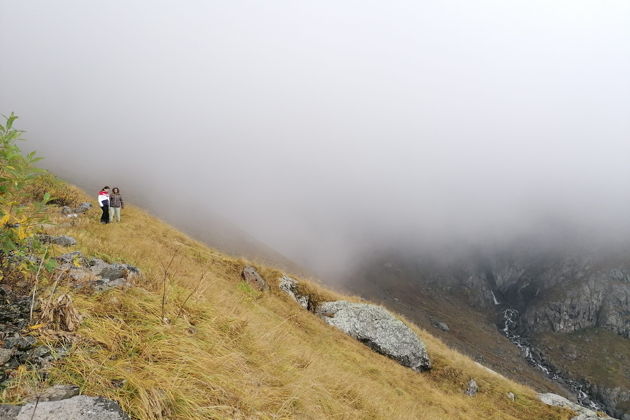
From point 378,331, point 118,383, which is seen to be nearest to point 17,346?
point 118,383

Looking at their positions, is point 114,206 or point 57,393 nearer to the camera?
point 57,393

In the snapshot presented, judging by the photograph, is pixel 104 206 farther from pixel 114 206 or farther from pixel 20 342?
pixel 20 342

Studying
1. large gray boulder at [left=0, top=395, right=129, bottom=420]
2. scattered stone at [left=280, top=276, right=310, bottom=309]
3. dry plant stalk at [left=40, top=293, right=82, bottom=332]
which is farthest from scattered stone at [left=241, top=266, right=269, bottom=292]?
large gray boulder at [left=0, top=395, right=129, bottom=420]

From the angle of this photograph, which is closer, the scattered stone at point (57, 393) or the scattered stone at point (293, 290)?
the scattered stone at point (57, 393)

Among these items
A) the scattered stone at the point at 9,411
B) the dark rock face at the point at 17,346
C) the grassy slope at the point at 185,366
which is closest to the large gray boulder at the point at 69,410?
the scattered stone at the point at 9,411

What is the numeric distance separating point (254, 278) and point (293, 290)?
10.3 feet

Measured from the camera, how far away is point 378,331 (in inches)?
870

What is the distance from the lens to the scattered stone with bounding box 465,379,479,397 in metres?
19.8

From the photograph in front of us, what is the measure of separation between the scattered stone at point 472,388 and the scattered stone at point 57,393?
21.6 m

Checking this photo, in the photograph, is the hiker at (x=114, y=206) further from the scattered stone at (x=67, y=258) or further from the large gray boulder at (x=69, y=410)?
the large gray boulder at (x=69, y=410)

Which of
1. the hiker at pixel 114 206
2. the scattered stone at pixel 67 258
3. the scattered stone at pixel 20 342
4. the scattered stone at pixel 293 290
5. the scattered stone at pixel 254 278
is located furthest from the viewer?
the scattered stone at pixel 293 290

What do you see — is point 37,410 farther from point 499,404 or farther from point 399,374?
point 499,404

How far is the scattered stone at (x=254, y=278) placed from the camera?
20.5 meters

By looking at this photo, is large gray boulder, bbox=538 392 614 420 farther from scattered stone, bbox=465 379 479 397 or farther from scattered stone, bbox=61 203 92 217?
scattered stone, bbox=61 203 92 217
